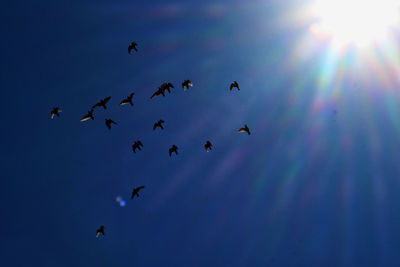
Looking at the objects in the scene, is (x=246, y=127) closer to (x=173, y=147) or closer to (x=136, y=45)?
(x=173, y=147)

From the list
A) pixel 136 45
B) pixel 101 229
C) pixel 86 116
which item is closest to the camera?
pixel 86 116

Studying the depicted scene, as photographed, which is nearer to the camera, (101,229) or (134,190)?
(101,229)

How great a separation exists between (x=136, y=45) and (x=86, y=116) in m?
18.2

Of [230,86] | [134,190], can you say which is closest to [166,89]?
[230,86]

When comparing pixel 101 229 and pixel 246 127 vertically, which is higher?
pixel 246 127

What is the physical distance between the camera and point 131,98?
66688mm

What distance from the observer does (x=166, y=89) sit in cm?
6481

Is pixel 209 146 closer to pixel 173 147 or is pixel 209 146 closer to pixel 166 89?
pixel 173 147

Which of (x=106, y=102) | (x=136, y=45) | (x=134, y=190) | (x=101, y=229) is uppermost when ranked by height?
(x=136, y=45)

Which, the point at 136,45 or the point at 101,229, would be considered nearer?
the point at 101,229

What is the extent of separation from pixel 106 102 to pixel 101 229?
23163mm

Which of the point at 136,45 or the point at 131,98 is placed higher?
the point at 136,45

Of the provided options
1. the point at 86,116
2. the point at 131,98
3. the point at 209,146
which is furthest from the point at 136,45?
the point at 209,146

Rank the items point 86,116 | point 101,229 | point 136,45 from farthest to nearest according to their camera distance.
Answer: point 136,45, point 101,229, point 86,116
